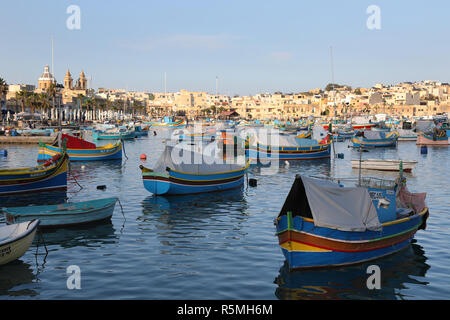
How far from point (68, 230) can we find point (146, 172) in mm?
9552

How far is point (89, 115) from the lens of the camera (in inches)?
7421

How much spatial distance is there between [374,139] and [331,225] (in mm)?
65773

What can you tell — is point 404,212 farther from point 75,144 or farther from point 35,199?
point 75,144

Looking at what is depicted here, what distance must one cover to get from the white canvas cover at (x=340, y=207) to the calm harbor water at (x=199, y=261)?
1.78 metres

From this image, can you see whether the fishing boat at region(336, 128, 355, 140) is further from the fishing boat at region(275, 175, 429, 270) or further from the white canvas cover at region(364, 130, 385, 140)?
the fishing boat at region(275, 175, 429, 270)

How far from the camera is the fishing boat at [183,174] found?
32562 mm

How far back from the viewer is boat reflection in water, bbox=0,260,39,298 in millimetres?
16184

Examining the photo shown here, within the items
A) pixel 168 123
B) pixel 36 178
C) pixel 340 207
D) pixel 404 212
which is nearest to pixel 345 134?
pixel 36 178

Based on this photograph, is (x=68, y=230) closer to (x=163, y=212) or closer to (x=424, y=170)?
(x=163, y=212)

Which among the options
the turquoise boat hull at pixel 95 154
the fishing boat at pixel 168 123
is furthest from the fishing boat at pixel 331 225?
the fishing boat at pixel 168 123

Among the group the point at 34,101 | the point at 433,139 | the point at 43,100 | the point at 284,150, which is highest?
the point at 43,100

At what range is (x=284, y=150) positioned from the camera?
5975 cm
